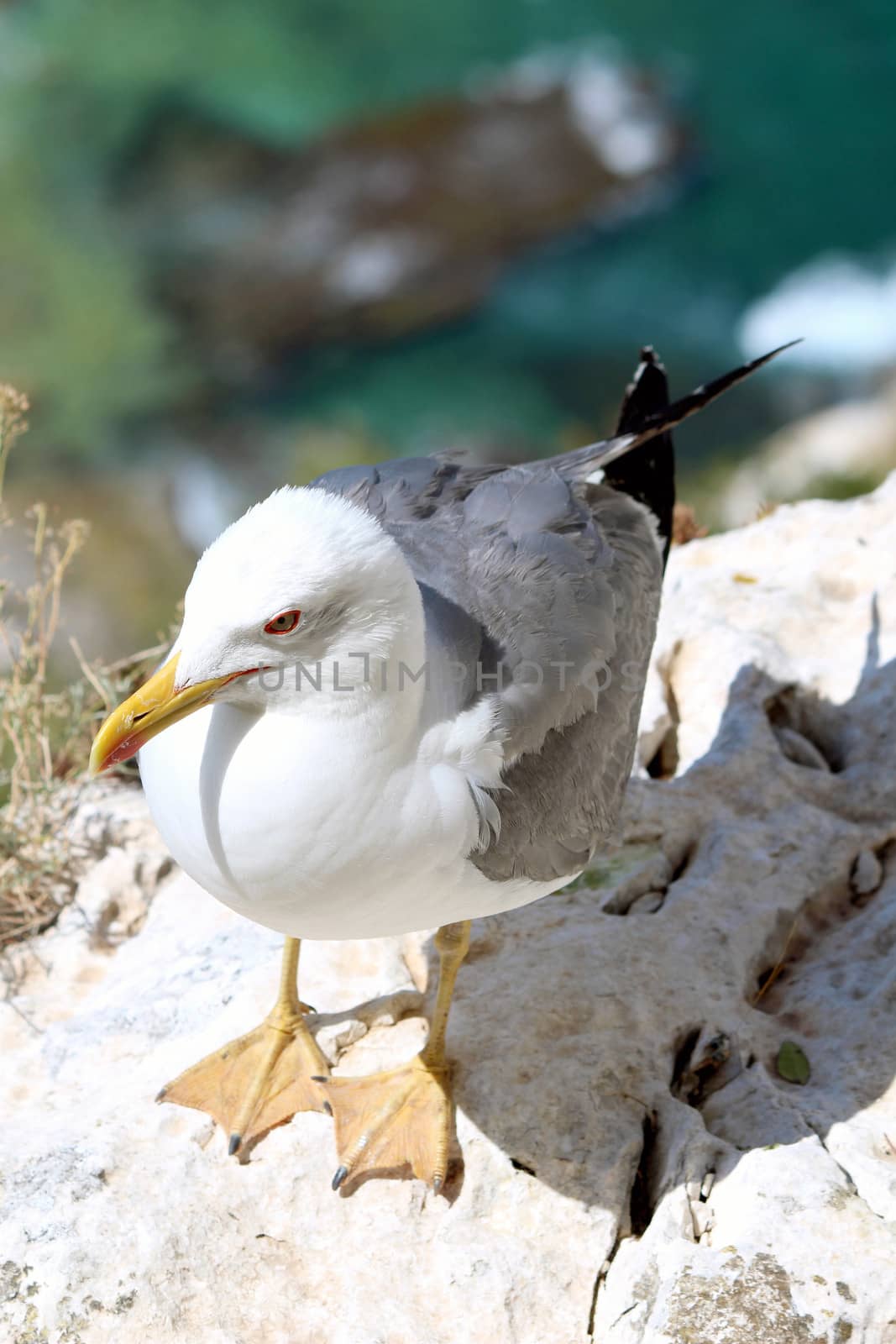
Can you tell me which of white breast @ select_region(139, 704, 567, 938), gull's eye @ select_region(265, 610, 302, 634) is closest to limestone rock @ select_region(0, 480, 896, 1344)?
white breast @ select_region(139, 704, 567, 938)

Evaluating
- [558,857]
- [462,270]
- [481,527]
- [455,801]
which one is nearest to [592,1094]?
[558,857]

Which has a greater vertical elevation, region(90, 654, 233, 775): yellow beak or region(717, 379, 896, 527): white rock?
region(90, 654, 233, 775): yellow beak

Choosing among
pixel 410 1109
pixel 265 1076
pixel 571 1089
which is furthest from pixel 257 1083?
pixel 571 1089

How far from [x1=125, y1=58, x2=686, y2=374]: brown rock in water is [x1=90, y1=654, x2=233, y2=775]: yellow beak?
10.9m

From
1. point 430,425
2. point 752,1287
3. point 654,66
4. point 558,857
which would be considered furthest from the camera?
point 654,66

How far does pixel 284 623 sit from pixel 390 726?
11.9 inches

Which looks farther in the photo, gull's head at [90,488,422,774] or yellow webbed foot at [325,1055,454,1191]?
yellow webbed foot at [325,1055,454,1191]

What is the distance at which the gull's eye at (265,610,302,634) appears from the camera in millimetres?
2256

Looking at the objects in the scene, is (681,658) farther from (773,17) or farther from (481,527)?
(773,17)

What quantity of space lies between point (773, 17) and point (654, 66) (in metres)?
1.40

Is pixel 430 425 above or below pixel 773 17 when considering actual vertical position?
below

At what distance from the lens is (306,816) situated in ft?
7.92

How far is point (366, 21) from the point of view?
14594mm

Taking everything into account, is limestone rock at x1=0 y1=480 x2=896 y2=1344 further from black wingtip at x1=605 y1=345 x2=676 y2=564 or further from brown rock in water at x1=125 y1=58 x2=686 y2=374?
brown rock in water at x1=125 y1=58 x2=686 y2=374
